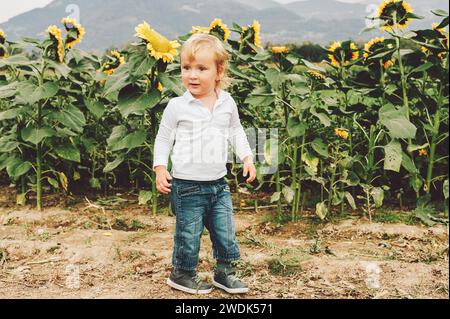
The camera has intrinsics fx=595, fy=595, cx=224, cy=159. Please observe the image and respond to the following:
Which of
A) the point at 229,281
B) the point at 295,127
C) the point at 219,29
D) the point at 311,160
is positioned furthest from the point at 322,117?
the point at 229,281

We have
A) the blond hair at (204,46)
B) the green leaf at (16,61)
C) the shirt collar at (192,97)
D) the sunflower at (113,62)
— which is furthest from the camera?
the sunflower at (113,62)

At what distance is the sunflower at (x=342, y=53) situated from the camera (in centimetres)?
365

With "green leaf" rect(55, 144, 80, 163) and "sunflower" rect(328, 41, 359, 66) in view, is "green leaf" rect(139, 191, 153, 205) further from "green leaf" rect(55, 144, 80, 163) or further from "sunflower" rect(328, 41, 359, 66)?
"sunflower" rect(328, 41, 359, 66)

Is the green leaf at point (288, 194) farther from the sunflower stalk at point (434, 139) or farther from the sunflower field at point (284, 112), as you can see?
the sunflower stalk at point (434, 139)

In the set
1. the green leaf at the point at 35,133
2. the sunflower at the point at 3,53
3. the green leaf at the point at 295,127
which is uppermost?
the sunflower at the point at 3,53

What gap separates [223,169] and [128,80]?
1.09 metres

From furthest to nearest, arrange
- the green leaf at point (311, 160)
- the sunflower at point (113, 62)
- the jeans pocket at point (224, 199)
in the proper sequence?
the sunflower at point (113, 62) → the green leaf at point (311, 160) → the jeans pocket at point (224, 199)

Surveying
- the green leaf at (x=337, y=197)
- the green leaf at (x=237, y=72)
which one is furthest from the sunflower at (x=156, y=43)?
the green leaf at (x=337, y=197)

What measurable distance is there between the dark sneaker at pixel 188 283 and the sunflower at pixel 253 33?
183 cm

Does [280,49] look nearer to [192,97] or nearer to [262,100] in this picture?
[262,100]

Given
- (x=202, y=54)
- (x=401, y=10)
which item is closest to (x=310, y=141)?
(x=401, y=10)

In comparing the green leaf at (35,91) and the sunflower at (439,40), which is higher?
the sunflower at (439,40)

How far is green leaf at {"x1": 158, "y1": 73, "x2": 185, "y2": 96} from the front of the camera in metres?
3.20

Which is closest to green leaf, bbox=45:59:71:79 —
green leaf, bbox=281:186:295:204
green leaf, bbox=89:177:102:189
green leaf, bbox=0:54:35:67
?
green leaf, bbox=0:54:35:67
